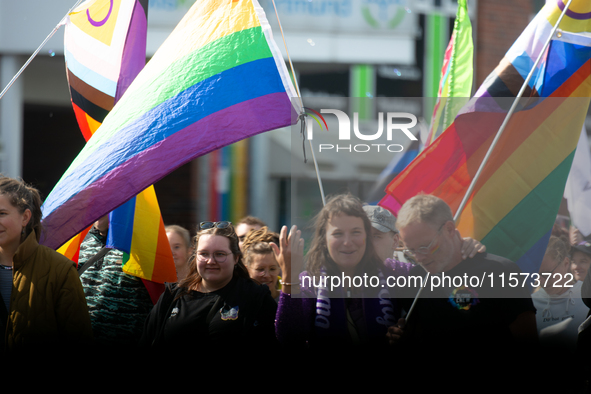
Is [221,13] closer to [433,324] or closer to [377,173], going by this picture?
[377,173]

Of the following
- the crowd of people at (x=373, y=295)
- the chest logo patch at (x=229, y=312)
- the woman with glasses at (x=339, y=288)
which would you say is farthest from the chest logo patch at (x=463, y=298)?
the chest logo patch at (x=229, y=312)

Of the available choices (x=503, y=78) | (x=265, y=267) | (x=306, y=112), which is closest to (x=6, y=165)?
(x=265, y=267)

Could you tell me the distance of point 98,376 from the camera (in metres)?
2.46

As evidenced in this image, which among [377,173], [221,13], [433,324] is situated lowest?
[433,324]

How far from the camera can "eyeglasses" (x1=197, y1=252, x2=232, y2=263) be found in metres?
2.61

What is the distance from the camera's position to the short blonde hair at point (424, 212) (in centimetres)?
225

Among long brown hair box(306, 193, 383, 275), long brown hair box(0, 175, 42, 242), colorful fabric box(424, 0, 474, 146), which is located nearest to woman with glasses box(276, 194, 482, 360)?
long brown hair box(306, 193, 383, 275)

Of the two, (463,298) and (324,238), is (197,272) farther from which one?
(463,298)

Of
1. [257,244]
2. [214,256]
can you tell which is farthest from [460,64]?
[214,256]

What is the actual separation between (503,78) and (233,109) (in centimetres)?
130

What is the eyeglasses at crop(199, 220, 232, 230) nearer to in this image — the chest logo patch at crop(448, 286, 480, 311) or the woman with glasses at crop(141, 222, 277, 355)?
the woman with glasses at crop(141, 222, 277, 355)

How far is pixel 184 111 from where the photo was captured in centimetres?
268

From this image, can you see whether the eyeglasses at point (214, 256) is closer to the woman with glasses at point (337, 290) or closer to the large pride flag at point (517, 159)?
the woman with glasses at point (337, 290)

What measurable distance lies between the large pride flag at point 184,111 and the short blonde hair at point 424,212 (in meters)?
0.65
